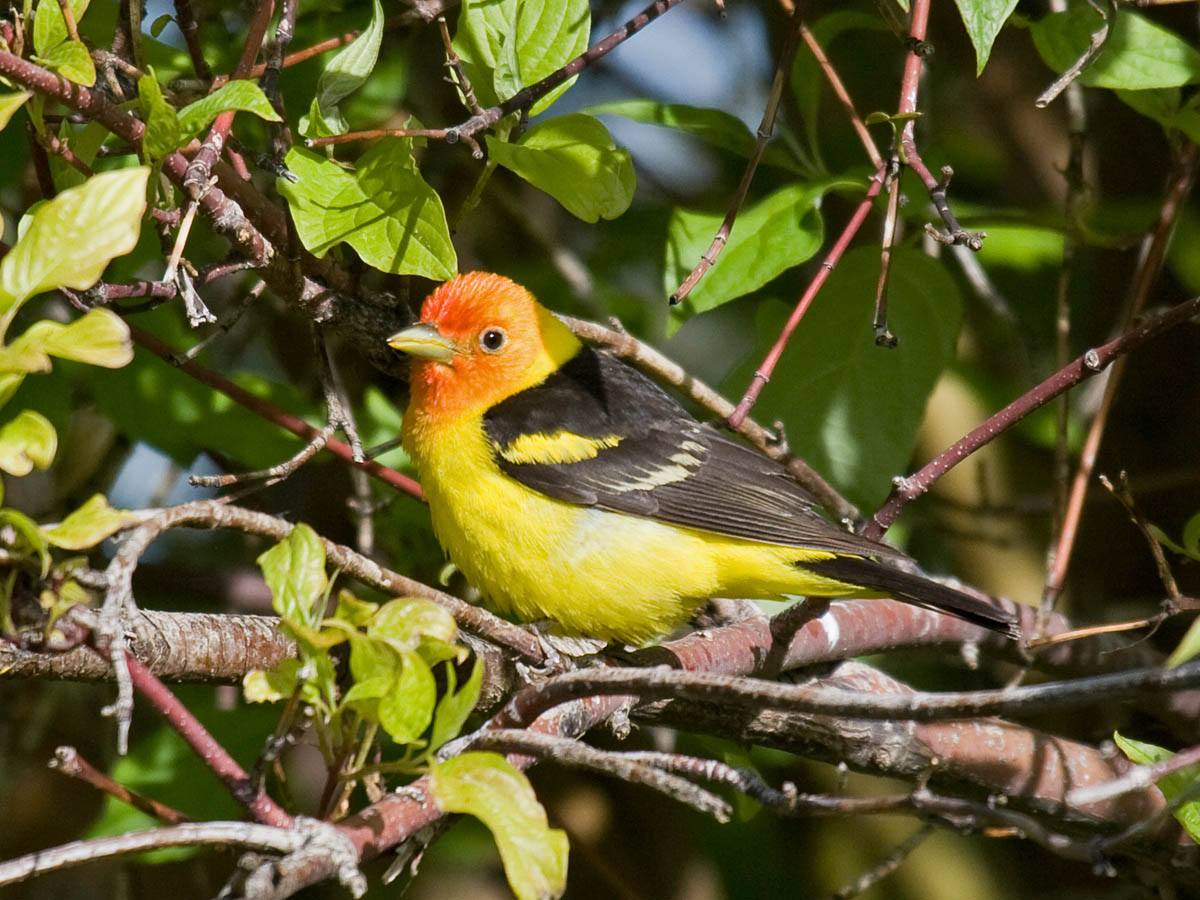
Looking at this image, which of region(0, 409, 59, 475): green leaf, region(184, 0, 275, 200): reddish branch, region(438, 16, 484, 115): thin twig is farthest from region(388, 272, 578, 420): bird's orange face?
region(0, 409, 59, 475): green leaf

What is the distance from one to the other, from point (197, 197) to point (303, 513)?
2.30m

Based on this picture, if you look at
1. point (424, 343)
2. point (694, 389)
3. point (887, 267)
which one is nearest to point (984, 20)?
point (887, 267)

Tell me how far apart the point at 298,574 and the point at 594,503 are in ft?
5.72

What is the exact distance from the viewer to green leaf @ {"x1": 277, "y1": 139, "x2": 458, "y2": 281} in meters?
2.50

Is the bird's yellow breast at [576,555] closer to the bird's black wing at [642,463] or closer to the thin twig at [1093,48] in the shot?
the bird's black wing at [642,463]

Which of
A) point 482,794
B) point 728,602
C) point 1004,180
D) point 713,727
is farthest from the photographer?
point 1004,180

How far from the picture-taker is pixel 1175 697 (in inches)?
138

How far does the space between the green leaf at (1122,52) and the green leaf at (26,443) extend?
219cm

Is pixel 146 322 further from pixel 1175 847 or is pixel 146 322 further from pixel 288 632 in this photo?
pixel 1175 847

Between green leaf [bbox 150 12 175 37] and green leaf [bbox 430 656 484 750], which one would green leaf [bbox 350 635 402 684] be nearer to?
green leaf [bbox 430 656 484 750]

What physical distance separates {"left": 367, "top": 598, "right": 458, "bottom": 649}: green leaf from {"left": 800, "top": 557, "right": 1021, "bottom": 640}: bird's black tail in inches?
58.2

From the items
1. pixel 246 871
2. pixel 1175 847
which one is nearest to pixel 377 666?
pixel 246 871

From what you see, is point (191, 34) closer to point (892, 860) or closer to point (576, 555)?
point (576, 555)

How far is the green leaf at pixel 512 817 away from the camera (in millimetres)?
1590
